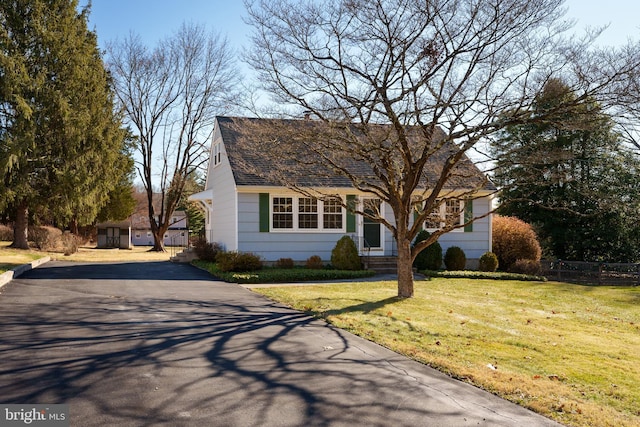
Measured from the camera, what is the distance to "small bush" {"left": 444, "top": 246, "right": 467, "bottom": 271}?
68.7 ft

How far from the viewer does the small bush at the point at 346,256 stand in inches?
762

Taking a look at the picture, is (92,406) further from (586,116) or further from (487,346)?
(586,116)

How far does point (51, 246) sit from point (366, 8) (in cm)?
A: 2708

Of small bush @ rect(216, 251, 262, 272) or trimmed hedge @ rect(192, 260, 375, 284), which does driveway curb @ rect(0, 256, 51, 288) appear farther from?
small bush @ rect(216, 251, 262, 272)

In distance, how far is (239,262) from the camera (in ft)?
59.1

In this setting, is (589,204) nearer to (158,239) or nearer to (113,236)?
(158,239)

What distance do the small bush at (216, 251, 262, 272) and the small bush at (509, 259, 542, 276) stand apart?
1022 cm

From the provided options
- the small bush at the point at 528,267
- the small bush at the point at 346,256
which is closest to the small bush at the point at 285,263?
the small bush at the point at 346,256

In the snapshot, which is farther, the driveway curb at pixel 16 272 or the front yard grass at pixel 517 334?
the driveway curb at pixel 16 272

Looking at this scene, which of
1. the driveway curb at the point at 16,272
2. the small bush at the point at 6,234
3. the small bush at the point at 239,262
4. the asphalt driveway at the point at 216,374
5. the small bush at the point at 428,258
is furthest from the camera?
the small bush at the point at 6,234

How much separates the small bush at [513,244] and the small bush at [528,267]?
67cm

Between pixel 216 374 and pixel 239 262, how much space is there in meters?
12.1
